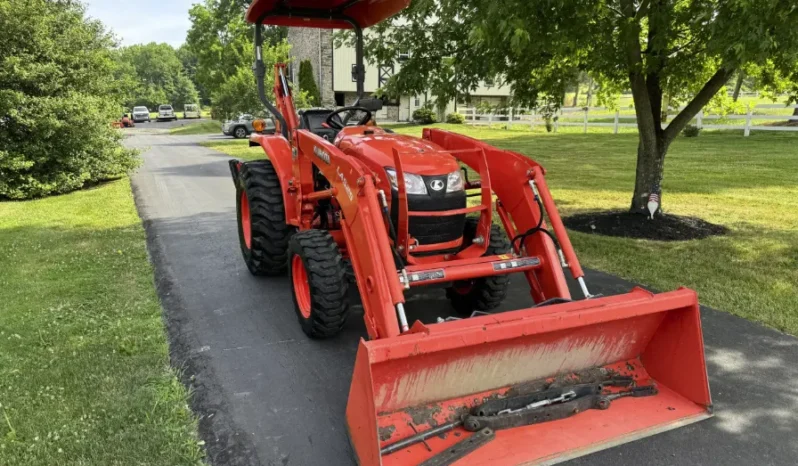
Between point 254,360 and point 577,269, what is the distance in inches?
89.1

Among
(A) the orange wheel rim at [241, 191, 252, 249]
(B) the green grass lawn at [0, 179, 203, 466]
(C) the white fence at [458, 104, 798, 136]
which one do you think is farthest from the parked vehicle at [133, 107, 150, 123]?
(A) the orange wheel rim at [241, 191, 252, 249]

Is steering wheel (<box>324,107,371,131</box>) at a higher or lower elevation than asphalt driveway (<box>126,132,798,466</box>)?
higher

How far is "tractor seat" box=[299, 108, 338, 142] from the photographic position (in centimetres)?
535

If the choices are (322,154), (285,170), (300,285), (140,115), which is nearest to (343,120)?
(285,170)

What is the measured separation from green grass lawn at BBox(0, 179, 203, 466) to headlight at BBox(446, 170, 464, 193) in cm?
209

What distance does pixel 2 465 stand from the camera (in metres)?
2.79

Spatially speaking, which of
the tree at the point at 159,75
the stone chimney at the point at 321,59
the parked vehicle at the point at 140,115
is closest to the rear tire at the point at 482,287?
the stone chimney at the point at 321,59

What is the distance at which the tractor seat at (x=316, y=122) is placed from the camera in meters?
5.35

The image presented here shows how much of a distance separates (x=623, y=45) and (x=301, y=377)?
505cm

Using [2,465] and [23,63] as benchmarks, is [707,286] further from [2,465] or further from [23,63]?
[23,63]

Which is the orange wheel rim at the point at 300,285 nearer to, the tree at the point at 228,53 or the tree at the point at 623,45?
the tree at the point at 623,45

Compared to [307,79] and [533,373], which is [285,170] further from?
[307,79]

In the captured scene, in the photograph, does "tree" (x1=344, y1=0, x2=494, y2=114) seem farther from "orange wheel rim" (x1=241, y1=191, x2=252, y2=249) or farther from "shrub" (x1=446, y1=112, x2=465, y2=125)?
"shrub" (x1=446, y1=112, x2=465, y2=125)

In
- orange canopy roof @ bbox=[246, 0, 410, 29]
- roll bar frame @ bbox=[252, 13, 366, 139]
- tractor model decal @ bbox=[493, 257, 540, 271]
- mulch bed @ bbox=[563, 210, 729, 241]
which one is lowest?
mulch bed @ bbox=[563, 210, 729, 241]
